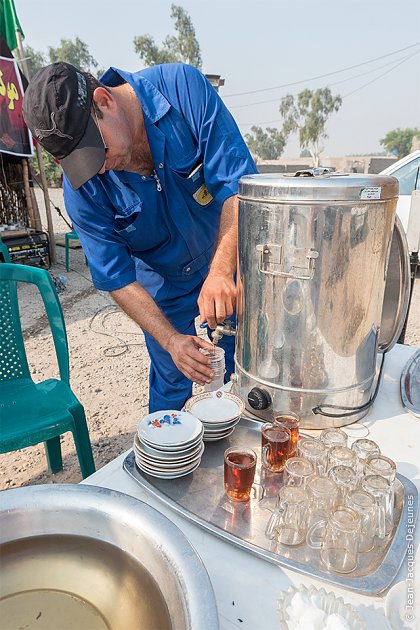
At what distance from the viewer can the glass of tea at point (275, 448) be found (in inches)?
39.0

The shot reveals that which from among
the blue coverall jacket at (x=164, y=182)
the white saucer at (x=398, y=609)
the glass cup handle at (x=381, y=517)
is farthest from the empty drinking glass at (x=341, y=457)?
the blue coverall jacket at (x=164, y=182)

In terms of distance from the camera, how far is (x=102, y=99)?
1432mm

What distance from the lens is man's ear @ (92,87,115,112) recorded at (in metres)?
1.41

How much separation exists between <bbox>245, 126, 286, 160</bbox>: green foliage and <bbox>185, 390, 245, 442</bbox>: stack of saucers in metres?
51.4

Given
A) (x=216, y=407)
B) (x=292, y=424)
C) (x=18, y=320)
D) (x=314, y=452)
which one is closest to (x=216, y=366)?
(x=216, y=407)

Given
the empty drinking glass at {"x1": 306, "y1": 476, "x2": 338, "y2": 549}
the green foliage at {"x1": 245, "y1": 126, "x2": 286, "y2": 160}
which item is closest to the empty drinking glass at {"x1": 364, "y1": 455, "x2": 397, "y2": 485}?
the empty drinking glass at {"x1": 306, "y1": 476, "x2": 338, "y2": 549}

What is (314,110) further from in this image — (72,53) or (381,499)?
(381,499)

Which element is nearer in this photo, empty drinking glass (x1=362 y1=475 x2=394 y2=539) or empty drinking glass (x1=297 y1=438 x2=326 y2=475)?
empty drinking glass (x1=362 y1=475 x2=394 y2=539)

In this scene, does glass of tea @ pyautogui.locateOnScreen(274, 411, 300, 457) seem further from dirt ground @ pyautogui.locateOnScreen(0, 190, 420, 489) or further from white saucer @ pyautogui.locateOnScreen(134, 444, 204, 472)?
dirt ground @ pyautogui.locateOnScreen(0, 190, 420, 489)

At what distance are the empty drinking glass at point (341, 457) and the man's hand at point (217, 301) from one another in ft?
1.79

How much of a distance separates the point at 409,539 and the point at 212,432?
48 cm

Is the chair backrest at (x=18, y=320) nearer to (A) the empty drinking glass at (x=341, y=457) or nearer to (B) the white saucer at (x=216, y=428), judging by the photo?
(B) the white saucer at (x=216, y=428)

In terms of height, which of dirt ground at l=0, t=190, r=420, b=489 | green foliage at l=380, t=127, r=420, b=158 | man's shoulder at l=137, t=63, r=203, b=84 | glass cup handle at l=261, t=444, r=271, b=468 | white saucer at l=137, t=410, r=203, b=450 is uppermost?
A: green foliage at l=380, t=127, r=420, b=158

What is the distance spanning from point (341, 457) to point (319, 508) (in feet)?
0.47
